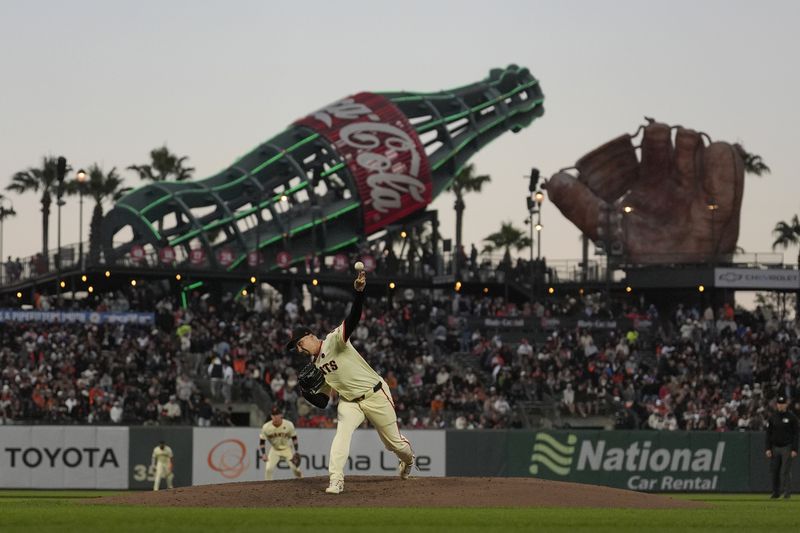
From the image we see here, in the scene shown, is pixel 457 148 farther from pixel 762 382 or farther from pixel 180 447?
pixel 180 447

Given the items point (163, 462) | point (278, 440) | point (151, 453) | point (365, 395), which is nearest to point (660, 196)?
point (151, 453)

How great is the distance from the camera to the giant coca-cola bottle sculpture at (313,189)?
5647cm

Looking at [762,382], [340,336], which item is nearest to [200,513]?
[340,336]

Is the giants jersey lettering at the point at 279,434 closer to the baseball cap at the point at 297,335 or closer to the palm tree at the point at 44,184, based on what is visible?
the baseball cap at the point at 297,335

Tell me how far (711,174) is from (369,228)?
15185mm

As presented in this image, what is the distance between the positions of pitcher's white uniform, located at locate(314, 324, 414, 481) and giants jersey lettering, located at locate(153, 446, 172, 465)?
50.2ft

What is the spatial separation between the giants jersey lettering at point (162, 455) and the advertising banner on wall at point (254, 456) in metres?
2.06

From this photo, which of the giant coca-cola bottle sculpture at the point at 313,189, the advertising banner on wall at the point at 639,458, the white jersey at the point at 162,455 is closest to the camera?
the white jersey at the point at 162,455

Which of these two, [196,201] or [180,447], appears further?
[196,201]

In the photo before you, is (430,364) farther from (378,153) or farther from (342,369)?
(342,369)

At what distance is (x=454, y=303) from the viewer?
54812 mm

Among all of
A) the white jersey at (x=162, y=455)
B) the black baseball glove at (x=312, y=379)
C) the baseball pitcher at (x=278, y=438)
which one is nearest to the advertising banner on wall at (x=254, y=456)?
the white jersey at (x=162, y=455)

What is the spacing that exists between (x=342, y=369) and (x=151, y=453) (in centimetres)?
1827

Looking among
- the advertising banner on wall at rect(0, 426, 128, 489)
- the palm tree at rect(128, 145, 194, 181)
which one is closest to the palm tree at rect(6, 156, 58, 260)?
the palm tree at rect(128, 145, 194, 181)
